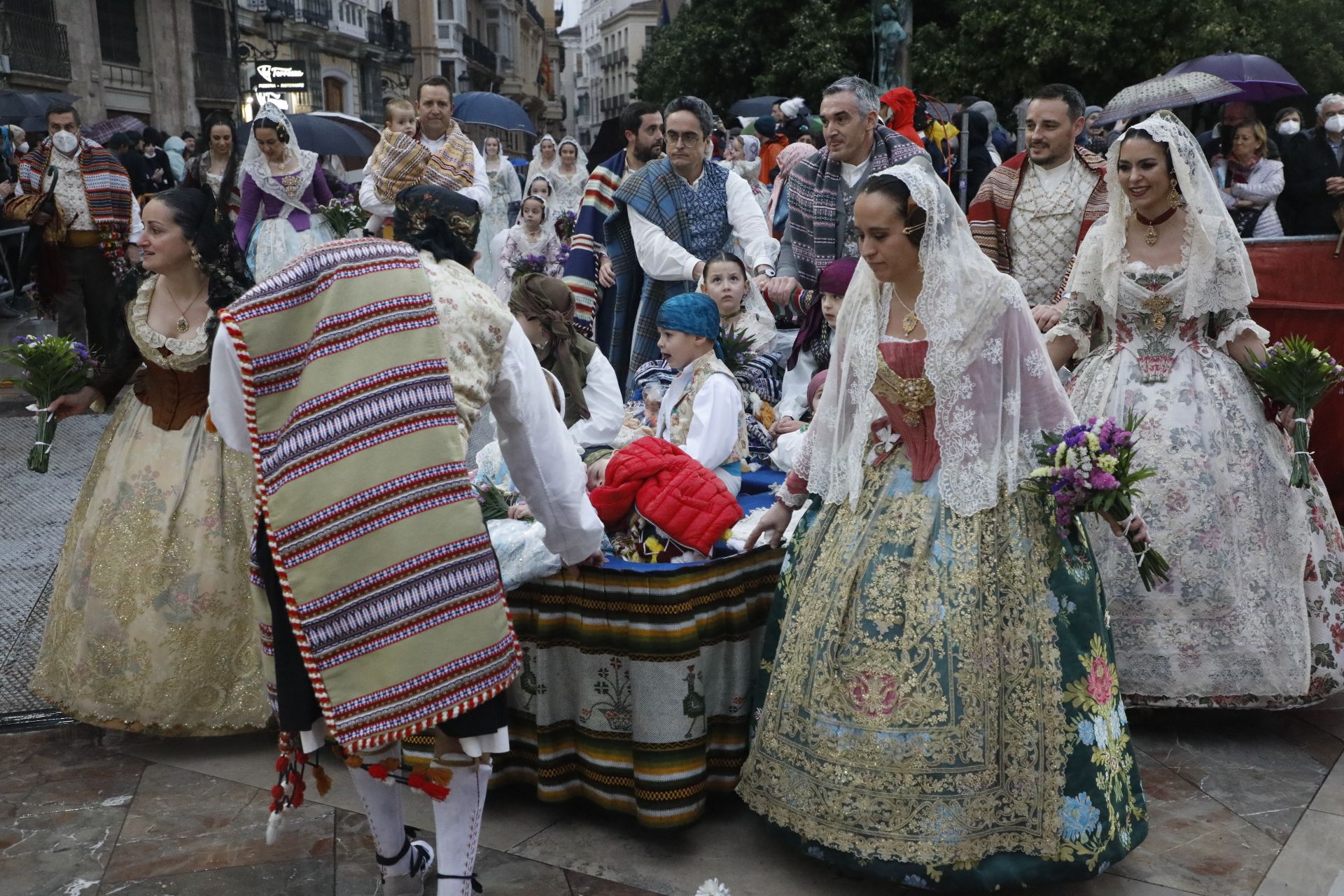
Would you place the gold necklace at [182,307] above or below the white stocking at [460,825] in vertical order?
above

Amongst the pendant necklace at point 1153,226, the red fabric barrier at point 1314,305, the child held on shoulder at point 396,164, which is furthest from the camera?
the child held on shoulder at point 396,164

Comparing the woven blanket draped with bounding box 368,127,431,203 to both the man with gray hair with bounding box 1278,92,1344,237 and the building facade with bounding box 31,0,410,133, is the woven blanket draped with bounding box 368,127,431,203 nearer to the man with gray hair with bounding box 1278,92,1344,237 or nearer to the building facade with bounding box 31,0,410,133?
the man with gray hair with bounding box 1278,92,1344,237

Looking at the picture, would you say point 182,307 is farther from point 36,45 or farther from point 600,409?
point 36,45

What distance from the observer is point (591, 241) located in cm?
702

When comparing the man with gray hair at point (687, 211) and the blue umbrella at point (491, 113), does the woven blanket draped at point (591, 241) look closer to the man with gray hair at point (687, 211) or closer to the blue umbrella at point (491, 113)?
the man with gray hair at point (687, 211)

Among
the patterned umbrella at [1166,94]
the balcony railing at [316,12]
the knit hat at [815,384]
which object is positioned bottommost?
the knit hat at [815,384]

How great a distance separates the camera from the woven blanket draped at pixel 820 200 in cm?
584

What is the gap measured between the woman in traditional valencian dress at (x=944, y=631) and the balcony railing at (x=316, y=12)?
35.0 meters

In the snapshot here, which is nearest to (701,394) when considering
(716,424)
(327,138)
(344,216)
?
(716,424)

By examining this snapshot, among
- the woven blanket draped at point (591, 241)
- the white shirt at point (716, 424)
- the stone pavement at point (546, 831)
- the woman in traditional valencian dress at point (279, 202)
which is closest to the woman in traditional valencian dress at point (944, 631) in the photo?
the stone pavement at point (546, 831)

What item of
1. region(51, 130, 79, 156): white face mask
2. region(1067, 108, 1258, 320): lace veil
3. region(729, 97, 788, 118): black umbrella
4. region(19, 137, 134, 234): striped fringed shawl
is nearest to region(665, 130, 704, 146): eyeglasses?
region(1067, 108, 1258, 320): lace veil

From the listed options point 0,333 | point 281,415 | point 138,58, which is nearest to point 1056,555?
point 281,415

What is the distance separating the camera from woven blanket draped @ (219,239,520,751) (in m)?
2.87

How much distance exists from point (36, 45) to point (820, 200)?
21.9 metres
